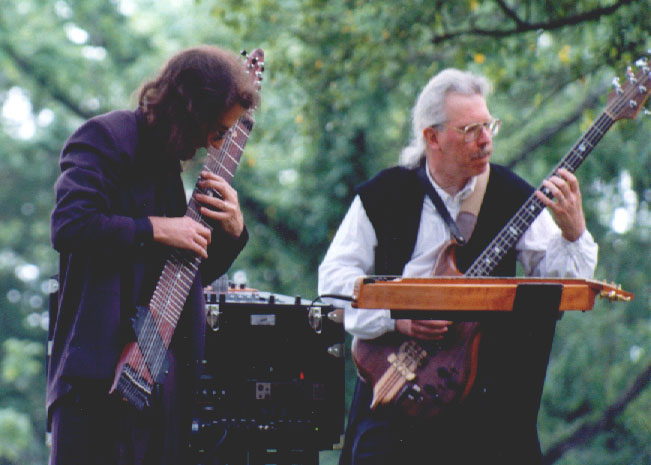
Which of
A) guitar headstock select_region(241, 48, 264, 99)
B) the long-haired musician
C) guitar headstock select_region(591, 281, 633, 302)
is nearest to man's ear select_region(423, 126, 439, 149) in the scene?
guitar headstock select_region(241, 48, 264, 99)

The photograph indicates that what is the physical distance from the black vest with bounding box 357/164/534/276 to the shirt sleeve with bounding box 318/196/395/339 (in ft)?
0.11

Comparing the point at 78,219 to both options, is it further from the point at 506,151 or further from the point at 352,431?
the point at 506,151

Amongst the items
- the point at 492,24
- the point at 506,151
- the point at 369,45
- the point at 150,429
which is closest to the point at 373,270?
the point at 150,429

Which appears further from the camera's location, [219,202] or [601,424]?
[601,424]

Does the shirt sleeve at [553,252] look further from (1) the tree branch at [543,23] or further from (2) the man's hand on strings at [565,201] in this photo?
(1) the tree branch at [543,23]

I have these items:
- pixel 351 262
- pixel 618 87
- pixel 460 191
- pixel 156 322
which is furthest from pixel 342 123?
pixel 156 322

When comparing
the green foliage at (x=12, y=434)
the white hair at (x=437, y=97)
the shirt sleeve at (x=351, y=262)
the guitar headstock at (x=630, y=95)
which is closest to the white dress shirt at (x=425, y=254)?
the shirt sleeve at (x=351, y=262)

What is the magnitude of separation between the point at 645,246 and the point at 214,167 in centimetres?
1123

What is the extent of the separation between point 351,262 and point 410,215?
30cm

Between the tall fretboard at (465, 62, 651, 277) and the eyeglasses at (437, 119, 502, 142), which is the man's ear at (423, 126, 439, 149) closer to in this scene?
the eyeglasses at (437, 119, 502, 142)

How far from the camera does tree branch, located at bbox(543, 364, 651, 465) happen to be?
43.0ft

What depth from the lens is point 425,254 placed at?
147 inches

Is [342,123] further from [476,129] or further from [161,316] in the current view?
[161,316]

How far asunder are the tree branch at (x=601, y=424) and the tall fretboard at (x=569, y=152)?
10261 millimetres
